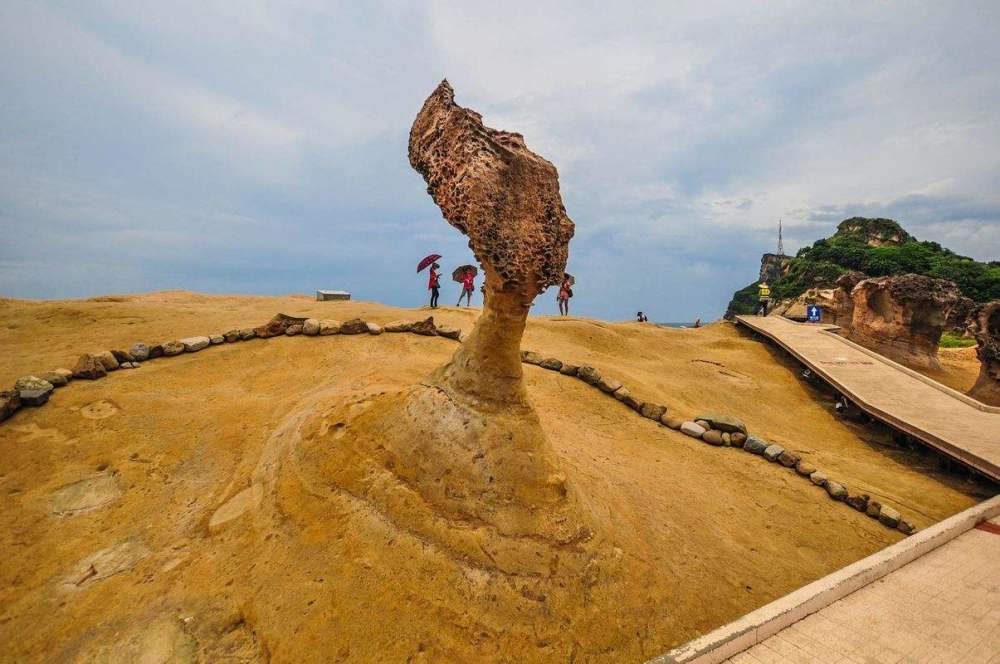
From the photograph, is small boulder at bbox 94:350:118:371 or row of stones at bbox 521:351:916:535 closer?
row of stones at bbox 521:351:916:535

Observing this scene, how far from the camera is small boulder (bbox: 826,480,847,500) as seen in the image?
6.51 meters

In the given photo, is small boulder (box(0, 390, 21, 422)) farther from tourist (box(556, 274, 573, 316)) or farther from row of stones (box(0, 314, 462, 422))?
tourist (box(556, 274, 573, 316))

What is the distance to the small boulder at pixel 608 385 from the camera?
327 inches

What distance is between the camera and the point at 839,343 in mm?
15188

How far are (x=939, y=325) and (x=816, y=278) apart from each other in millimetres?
25707

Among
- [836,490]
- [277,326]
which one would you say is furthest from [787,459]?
[277,326]

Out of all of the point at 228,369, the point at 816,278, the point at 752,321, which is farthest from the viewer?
the point at 816,278

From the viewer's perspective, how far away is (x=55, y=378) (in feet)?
19.8

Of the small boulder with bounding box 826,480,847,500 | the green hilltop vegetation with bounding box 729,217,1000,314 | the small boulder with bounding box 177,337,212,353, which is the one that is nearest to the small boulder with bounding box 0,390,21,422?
the small boulder with bounding box 177,337,212,353

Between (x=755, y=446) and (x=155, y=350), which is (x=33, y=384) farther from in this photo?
(x=755, y=446)

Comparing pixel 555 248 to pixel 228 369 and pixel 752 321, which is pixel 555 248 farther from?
pixel 752 321

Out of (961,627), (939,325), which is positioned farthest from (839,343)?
(961,627)

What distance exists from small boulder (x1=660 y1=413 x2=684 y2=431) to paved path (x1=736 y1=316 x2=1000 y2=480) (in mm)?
4513

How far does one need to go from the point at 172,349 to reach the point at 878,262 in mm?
43380
